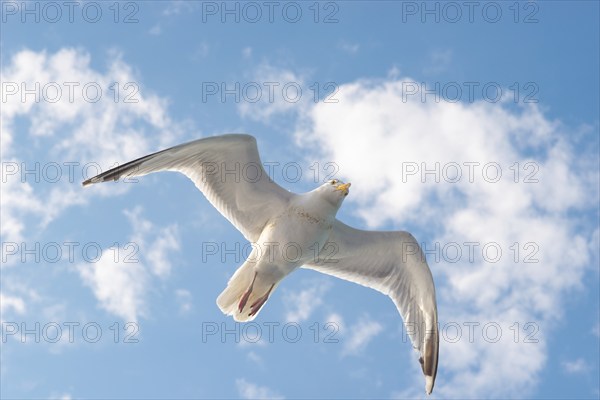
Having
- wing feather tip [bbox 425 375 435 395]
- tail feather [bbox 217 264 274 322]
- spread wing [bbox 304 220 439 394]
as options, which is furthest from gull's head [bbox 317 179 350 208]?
wing feather tip [bbox 425 375 435 395]

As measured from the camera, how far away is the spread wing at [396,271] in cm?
1045

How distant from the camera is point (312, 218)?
981cm

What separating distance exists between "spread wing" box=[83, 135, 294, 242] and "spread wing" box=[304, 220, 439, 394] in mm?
917

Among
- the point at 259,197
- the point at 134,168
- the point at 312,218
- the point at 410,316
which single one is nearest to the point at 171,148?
the point at 134,168

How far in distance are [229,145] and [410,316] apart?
3.37 metres

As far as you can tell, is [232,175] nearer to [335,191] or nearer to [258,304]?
[335,191]

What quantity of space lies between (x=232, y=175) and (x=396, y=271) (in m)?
2.58

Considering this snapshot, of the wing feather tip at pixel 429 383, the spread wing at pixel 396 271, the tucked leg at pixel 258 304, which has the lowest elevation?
the wing feather tip at pixel 429 383

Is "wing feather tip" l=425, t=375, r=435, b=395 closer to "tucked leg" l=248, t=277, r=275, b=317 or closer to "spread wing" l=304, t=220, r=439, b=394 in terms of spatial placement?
"spread wing" l=304, t=220, r=439, b=394

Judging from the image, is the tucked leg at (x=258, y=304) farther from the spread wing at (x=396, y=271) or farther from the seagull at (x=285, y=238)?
the spread wing at (x=396, y=271)

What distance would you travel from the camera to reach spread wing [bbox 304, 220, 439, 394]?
34.3ft

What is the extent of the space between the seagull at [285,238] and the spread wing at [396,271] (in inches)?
0.5

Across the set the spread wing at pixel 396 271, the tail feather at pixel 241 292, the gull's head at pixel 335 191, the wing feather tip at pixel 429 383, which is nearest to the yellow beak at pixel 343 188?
the gull's head at pixel 335 191

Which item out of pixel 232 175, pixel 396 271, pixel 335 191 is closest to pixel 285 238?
pixel 335 191
